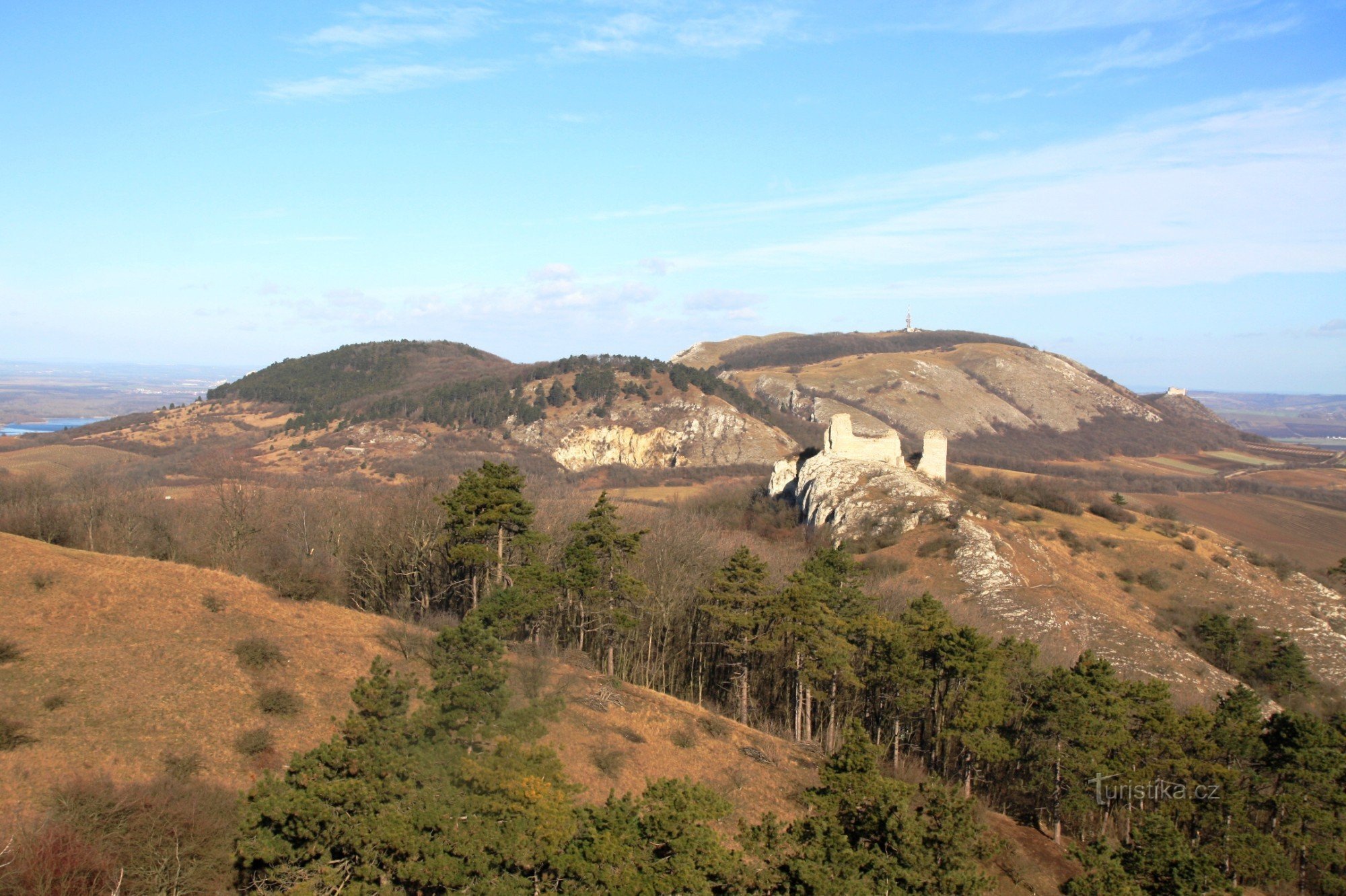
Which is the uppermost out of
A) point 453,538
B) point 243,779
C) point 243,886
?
point 453,538

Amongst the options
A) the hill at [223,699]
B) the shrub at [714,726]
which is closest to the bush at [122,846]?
the hill at [223,699]

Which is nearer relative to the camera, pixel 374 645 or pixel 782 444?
pixel 374 645

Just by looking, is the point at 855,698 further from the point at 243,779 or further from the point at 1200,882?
the point at 243,779

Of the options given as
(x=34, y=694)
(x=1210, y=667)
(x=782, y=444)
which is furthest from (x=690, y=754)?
(x=782, y=444)

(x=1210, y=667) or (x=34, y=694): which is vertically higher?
(x=34, y=694)

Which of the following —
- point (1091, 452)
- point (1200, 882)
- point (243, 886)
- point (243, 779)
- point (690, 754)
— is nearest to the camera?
point (243, 886)

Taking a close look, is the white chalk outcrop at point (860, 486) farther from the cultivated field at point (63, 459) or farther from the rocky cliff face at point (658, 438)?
the cultivated field at point (63, 459)

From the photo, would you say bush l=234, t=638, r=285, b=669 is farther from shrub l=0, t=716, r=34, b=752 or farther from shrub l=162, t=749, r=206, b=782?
shrub l=0, t=716, r=34, b=752

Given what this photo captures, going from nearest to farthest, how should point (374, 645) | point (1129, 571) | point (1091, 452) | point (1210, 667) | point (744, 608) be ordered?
point (374, 645) → point (744, 608) → point (1210, 667) → point (1129, 571) → point (1091, 452)
